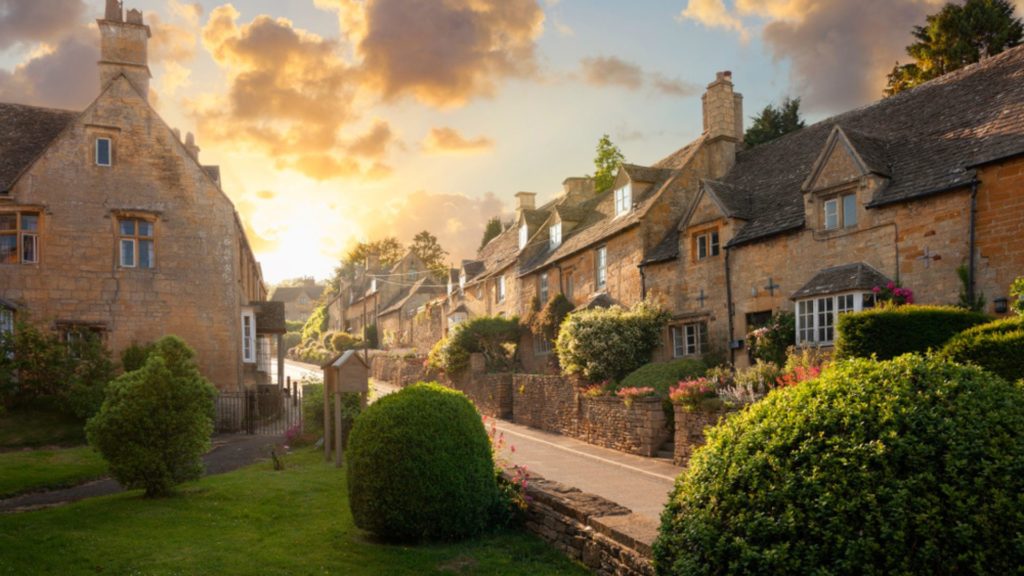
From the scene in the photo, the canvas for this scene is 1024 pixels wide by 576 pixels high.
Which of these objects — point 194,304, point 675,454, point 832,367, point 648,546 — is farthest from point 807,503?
point 194,304

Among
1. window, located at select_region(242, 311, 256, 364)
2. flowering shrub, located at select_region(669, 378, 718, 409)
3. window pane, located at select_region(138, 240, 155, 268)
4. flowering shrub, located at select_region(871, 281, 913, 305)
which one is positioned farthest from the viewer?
window, located at select_region(242, 311, 256, 364)

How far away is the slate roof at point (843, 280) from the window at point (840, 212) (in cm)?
127

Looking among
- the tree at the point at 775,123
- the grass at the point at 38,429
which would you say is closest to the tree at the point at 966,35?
the tree at the point at 775,123

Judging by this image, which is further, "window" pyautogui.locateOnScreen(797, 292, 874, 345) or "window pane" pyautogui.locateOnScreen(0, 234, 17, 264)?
"window pane" pyautogui.locateOnScreen(0, 234, 17, 264)

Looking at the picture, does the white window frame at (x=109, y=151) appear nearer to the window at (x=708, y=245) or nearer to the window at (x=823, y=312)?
the window at (x=708, y=245)

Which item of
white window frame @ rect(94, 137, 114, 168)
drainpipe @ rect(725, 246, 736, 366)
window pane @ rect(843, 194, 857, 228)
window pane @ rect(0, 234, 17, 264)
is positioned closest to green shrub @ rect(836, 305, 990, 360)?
window pane @ rect(843, 194, 857, 228)

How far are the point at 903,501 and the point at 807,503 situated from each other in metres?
0.58

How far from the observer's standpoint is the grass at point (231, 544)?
923 centimetres

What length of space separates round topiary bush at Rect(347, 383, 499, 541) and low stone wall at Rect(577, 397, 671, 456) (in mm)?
10051

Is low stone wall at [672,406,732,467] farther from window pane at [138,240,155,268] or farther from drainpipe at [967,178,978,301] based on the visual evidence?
window pane at [138,240,155,268]

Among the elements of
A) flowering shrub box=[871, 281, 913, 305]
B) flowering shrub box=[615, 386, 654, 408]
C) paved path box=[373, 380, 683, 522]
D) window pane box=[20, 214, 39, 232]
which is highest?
window pane box=[20, 214, 39, 232]

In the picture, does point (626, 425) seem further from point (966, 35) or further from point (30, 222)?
point (966, 35)

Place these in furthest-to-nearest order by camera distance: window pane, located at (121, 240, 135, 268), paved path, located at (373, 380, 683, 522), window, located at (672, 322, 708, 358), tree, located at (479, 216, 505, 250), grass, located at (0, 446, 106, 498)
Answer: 1. tree, located at (479, 216, 505, 250)
2. window pane, located at (121, 240, 135, 268)
3. window, located at (672, 322, 708, 358)
4. grass, located at (0, 446, 106, 498)
5. paved path, located at (373, 380, 683, 522)

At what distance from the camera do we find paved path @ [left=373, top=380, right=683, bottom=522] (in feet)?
46.6
